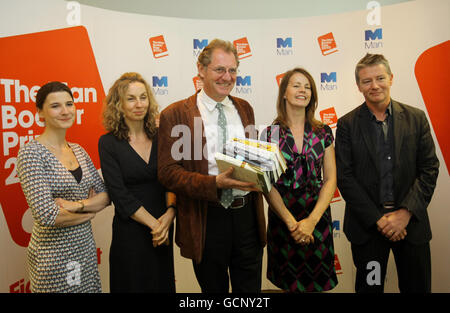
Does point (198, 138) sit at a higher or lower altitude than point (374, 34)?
lower

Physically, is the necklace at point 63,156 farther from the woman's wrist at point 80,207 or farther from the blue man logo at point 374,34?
the blue man logo at point 374,34

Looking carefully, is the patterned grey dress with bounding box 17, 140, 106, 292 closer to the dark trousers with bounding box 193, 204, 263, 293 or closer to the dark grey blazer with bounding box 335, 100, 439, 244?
the dark trousers with bounding box 193, 204, 263, 293

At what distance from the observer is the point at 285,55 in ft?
13.1

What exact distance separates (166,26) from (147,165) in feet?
7.01

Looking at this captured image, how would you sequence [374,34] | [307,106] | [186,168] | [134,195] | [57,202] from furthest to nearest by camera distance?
1. [374,34]
2. [307,106]
3. [134,195]
4. [186,168]
5. [57,202]

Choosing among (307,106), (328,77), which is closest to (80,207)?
(307,106)

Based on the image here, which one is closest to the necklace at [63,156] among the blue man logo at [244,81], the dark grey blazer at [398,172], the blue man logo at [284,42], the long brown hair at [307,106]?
the long brown hair at [307,106]

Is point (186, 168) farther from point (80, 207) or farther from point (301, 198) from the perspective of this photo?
point (301, 198)

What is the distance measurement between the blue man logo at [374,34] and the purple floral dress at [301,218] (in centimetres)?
183

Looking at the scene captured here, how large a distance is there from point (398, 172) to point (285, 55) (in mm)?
2043

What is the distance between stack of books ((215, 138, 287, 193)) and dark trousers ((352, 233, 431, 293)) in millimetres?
1128

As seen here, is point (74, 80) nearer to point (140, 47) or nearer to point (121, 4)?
point (140, 47)

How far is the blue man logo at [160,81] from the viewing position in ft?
12.8

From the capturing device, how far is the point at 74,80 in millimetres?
3391
